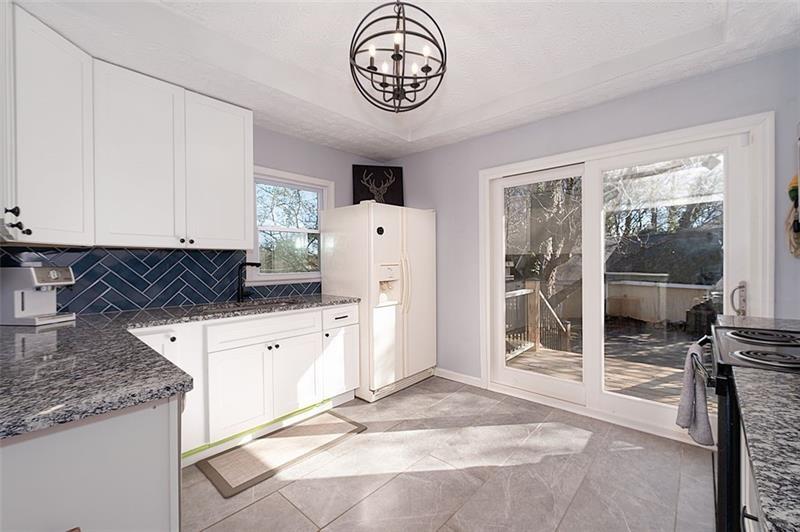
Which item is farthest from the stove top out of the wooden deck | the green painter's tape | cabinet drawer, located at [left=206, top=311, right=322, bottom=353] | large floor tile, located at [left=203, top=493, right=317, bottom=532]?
the green painter's tape

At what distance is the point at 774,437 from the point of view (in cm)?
67

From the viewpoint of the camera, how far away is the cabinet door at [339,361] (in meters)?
2.96

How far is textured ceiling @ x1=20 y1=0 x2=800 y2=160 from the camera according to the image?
75.5 inches

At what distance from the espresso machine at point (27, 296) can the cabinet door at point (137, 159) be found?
0.31 metres

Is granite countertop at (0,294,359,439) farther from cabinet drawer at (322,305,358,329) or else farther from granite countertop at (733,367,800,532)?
cabinet drawer at (322,305,358,329)

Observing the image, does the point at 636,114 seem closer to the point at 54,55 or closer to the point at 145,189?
the point at 145,189

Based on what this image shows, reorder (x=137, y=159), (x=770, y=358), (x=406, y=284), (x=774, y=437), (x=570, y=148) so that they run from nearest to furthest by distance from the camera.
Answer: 1. (x=774, y=437)
2. (x=770, y=358)
3. (x=137, y=159)
4. (x=570, y=148)
5. (x=406, y=284)

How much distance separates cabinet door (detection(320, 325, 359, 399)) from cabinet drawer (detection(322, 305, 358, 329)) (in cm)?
4

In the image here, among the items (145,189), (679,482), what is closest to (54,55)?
(145,189)

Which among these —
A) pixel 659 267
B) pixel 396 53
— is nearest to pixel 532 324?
pixel 659 267

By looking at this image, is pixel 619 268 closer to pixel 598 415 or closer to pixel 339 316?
pixel 598 415

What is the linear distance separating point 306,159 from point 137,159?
5.01 ft

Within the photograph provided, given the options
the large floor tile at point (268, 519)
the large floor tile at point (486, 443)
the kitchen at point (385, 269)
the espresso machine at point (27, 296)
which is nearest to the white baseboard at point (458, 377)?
the kitchen at point (385, 269)

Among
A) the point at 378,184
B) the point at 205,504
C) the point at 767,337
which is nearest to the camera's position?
the point at 767,337
